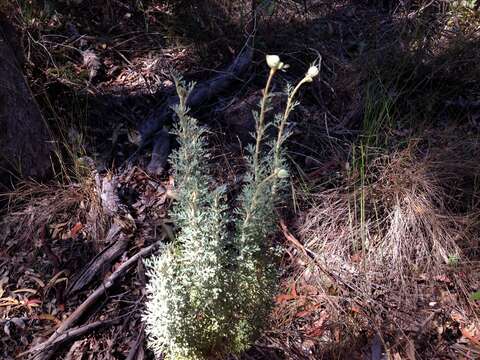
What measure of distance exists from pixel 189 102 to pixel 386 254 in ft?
5.46

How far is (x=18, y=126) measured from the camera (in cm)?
272

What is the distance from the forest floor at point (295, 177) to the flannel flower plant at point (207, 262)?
1.47 feet

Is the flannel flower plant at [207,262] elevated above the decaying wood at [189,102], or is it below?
above

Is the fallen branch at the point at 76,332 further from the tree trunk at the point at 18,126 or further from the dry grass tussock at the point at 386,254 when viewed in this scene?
the tree trunk at the point at 18,126

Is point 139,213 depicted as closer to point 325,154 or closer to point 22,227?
point 22,227

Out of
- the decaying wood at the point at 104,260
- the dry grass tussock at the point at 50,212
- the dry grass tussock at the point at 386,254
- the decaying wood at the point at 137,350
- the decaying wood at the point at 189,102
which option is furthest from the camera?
the decaying wood at the point at 189,102

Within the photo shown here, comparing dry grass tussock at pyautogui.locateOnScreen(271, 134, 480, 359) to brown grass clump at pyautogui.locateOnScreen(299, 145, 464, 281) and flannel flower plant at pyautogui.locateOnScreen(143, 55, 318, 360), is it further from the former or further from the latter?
flannel flower plant at pyautogui.locateOnScreen(143, 55, 318, 360)

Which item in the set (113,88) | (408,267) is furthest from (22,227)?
(408,267)

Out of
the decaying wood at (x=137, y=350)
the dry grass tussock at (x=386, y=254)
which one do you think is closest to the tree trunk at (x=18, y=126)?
the decaying wood at (x=137, y=350)

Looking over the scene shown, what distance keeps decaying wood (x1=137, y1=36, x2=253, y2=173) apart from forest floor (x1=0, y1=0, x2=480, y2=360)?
0.24ft

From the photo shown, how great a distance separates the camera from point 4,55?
268 centimetres

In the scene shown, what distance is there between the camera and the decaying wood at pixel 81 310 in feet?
7.05

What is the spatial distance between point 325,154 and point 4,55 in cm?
209

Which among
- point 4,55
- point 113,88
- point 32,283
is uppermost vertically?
point 4,55
